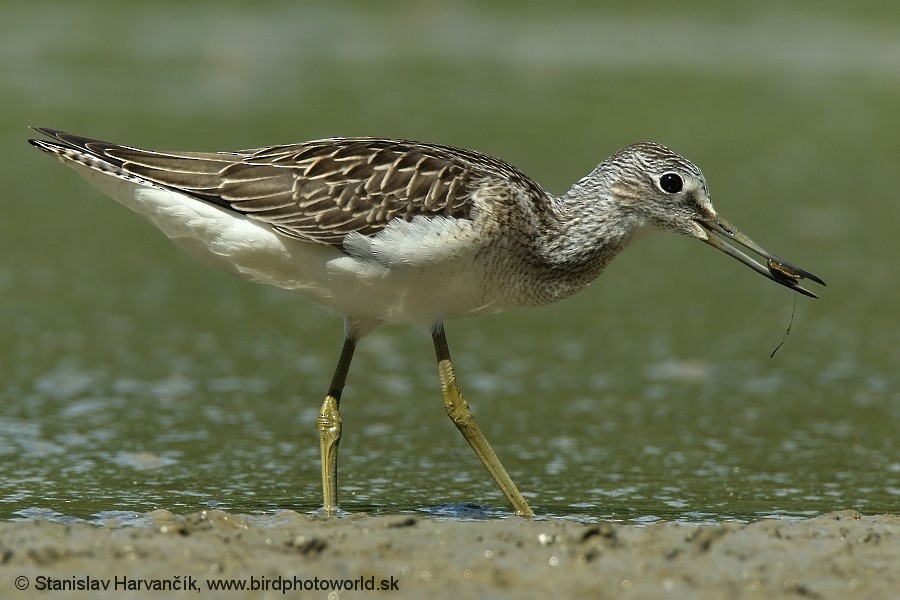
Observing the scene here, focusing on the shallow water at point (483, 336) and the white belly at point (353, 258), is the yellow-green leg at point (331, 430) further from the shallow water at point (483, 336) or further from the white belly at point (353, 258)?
the white belly at point (353, 258)

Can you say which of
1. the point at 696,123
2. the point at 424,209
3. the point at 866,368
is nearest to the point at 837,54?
the point at 696,123

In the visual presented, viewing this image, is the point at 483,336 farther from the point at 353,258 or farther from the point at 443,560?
the point at 443,560

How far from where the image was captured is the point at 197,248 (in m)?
7.79

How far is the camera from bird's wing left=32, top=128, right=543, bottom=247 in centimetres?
763

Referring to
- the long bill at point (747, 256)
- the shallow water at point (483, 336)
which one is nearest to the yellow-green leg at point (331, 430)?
the shallow water at point (483, 336)

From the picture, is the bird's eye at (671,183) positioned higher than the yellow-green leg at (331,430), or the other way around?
the bird's eye at (671,183)

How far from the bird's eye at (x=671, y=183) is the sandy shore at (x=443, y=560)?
233 centimetres

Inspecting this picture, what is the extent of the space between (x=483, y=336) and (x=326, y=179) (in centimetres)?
430

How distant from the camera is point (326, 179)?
25.8 ft

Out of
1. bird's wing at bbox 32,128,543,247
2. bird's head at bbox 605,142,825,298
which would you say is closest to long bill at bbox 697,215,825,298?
bird's head at bbox 605,142,825,298

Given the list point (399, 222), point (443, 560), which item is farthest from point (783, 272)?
point (443, 560)

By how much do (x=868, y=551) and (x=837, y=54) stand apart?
69.6ft

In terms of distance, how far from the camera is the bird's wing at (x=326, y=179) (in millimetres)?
7629

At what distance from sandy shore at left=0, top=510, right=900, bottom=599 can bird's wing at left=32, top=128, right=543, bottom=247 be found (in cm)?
183
